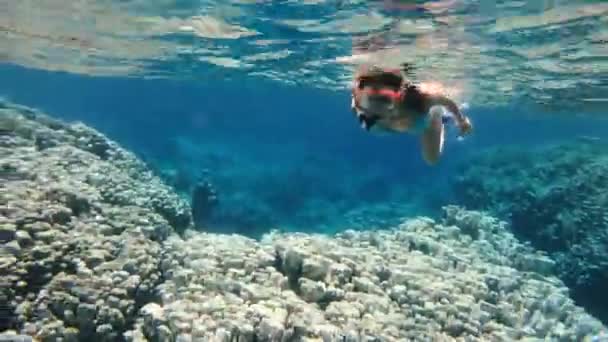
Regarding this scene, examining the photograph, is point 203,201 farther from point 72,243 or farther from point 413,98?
point 413,98

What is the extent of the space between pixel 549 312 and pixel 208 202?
13714 millimetres

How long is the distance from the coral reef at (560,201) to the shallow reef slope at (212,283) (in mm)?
2822

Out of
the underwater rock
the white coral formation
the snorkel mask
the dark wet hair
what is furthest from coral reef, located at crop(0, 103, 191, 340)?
the underwater rock

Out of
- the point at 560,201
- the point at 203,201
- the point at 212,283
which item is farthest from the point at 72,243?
the point at 560,201

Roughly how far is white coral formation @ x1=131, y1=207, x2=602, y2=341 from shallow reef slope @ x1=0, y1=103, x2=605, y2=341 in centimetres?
2

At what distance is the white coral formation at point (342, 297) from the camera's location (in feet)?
19.9

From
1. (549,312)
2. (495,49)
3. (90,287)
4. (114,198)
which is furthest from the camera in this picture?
(495,49)

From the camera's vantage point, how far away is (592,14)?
1212 cm

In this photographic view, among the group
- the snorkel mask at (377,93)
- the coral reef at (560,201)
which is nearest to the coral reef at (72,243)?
the snorkel mask at (377,93)

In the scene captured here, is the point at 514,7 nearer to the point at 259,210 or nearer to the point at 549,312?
the point at 549,312

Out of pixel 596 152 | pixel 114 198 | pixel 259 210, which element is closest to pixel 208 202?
pixel 259 210

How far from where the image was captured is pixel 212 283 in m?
7.00

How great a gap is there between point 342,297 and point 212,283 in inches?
80.2

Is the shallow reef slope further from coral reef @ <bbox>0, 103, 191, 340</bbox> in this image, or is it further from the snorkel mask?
the snorkel mask
